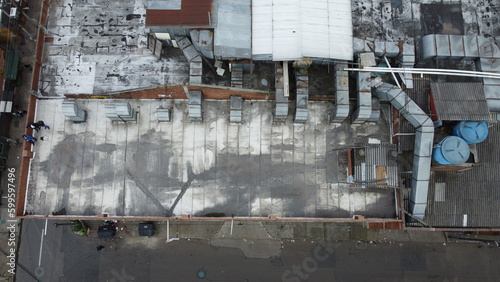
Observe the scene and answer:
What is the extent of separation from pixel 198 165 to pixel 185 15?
10386 millimetres

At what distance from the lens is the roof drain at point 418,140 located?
20609 mm

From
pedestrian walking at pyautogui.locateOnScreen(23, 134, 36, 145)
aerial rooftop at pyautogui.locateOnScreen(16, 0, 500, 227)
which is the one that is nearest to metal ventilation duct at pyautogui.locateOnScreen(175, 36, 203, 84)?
aerial rooftop at pyautogui.locateOnScreen(16, 0, 500, 227)

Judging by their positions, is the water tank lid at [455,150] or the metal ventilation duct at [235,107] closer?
the water tank lid at [455,150]

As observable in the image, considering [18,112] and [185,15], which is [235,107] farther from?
[18,112]

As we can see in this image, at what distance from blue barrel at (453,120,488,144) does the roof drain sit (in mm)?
2174

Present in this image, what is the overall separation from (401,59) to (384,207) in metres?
10.7

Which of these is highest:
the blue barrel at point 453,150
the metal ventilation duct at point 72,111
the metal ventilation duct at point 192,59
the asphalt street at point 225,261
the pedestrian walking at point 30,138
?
the metal ventilation duct at point 192,59

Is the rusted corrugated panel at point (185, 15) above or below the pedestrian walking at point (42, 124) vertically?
above

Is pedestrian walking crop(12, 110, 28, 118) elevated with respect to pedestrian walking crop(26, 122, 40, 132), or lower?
elevated

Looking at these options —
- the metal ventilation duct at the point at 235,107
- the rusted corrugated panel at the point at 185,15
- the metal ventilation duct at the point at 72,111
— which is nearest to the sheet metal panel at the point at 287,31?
the metal ventilation duct at the point at 235,107

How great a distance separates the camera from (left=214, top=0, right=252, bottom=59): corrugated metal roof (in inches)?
814

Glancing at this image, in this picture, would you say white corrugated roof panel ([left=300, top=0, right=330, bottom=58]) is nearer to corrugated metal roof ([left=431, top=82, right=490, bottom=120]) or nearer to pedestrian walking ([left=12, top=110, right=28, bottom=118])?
corrugated metal roof ([left=431, top=82, right=490, bottom=120])

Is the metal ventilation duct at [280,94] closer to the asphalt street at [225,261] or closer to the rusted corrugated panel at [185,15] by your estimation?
the rusted corrugated panel at [185,15]

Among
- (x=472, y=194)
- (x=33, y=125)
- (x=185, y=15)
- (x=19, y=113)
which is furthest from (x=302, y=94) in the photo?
(x=19, y=113)
